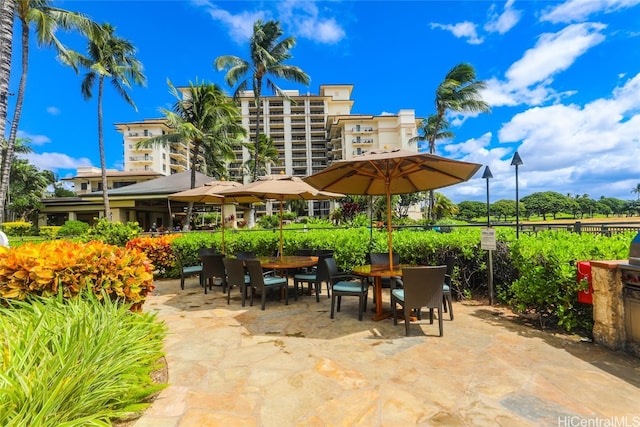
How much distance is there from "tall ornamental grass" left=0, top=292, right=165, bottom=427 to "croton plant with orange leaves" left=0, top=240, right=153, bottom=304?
47 cm

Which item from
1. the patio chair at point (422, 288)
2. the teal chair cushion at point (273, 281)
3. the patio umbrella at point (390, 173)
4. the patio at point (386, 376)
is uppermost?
the patio umbrella at point (390, 173)

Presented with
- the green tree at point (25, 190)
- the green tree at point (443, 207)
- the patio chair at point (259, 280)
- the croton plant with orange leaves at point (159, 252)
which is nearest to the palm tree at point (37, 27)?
the croton plant with orange leaves at point (159, 252)

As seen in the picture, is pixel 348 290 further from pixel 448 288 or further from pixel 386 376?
pixel 386 376

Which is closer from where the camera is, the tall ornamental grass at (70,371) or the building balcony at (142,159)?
the tall ornamental grass at (70,371)

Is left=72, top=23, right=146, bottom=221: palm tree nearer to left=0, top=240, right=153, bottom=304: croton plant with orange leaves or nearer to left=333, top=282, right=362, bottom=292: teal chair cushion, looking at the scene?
left=0, top=240, right=153, bottom=304: croton plant with orange leaves

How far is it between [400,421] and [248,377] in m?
1.34

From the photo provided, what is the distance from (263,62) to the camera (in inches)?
740

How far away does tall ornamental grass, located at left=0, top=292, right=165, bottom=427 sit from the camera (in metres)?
1.68

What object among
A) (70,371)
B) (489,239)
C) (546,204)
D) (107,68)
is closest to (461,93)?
(489,239)

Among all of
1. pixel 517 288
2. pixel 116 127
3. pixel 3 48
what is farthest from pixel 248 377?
pixel 116 127

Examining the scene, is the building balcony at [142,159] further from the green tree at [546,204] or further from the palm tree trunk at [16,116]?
the green tree at [546,204]

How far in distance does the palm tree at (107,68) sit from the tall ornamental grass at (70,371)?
17.7 metres

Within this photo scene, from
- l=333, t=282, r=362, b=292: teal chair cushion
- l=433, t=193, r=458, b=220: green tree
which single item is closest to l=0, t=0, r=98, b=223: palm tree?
l=333, t=282, r=362, b=292: teal chair cushion

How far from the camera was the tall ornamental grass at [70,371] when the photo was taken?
1.68 m
